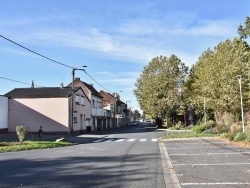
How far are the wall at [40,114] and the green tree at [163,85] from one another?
25.3 metres

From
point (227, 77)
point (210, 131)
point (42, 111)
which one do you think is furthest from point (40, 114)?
point (227, 77)

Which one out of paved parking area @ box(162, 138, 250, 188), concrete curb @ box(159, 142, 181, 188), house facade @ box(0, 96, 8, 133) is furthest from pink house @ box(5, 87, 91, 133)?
concrete curb @ box(159, 142, 181, 188)

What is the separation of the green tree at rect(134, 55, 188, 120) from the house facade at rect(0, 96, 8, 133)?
29488 mm

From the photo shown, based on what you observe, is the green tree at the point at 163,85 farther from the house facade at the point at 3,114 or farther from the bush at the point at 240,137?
the bush at the point at 240,137

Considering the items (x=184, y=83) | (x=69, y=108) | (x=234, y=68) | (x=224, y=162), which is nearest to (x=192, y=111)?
(x=184, y=83)

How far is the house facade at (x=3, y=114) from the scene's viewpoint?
3983 centimetres

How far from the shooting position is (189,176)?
9.78 metres

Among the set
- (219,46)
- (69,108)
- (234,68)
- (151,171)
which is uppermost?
(219,46)

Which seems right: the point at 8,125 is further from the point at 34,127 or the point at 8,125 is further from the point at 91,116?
the point at 91,116

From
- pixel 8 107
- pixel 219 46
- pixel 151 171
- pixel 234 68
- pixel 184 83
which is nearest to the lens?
pixel 151 171

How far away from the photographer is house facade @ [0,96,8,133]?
131 feet

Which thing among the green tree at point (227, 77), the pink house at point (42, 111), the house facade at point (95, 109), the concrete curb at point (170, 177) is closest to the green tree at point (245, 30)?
the green tree at point (227, 77)

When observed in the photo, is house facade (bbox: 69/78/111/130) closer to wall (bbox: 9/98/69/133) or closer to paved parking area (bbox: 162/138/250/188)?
wall (bbox: 9/98/69/133)

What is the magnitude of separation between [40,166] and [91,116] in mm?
42063
